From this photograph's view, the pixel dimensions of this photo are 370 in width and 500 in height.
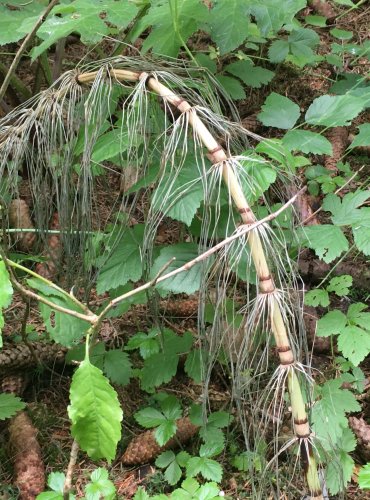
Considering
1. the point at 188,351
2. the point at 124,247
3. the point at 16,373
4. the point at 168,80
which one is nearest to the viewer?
the point at 168,80

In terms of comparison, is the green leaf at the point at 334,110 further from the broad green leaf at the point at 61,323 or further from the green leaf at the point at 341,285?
the broad green leaf at the point at 61,323

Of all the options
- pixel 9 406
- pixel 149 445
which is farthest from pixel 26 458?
pixel 149 445

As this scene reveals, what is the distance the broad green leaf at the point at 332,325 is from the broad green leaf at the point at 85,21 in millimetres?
1194

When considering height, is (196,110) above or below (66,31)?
below

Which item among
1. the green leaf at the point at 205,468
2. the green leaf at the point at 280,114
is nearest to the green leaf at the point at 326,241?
the green leaf at the point at 280,114

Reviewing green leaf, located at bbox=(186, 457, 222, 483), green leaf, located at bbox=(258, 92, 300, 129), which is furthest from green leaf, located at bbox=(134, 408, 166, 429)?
green leaf, located at bbox=(258, 92, 300, 129)

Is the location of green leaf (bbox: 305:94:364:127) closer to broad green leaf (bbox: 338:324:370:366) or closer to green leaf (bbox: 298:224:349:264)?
green leaf (bbox: 298:224:349:264)

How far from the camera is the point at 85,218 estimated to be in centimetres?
165

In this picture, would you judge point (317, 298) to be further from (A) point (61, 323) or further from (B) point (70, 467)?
(B) point (70, 467)

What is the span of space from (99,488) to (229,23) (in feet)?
5.02

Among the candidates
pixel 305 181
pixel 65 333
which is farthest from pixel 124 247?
pixel 305 181

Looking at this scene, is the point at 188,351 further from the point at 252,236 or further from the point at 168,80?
the point at 168,80

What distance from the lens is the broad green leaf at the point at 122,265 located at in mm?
1719

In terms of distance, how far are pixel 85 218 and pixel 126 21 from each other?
592 millimetres
